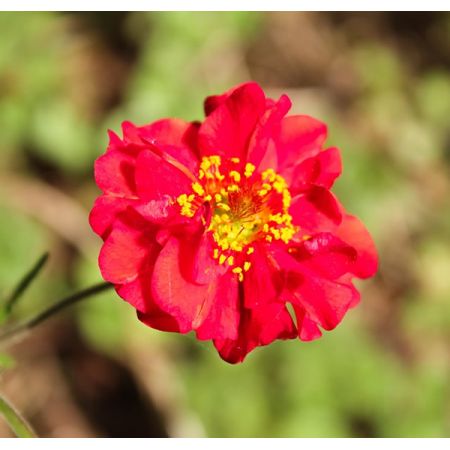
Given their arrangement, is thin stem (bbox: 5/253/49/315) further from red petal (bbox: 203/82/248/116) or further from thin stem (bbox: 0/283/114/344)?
red petal (bbox: 203/82/248/116)

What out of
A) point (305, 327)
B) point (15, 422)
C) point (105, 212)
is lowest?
point (15, 422)

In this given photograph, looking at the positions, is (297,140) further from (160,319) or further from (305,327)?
(160,319)

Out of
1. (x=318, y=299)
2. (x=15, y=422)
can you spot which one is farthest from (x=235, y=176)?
(x=15, y=422)

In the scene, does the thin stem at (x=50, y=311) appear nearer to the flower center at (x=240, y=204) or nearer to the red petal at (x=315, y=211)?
the flower center at (x=240, y=204)

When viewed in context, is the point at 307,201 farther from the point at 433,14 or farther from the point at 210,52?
the point at 433,14

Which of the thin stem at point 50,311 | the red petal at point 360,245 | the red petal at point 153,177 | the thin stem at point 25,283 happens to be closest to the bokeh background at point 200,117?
the thin stem at point 50,311
